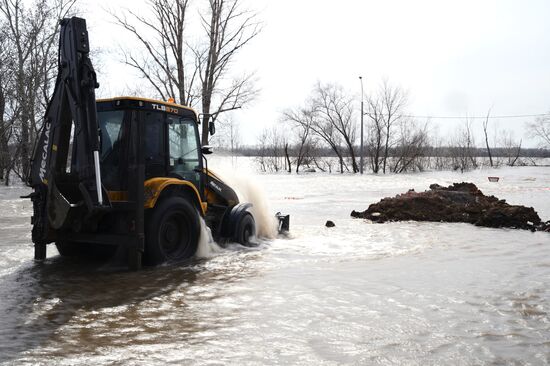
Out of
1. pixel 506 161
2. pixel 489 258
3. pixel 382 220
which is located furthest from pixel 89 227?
pixel 506 161

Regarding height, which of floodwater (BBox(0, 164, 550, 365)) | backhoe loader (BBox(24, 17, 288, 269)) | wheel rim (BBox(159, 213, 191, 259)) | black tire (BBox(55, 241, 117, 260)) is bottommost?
floodwater (BBox(0, 164, 550, 365))

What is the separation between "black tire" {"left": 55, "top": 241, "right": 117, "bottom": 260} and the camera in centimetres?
874

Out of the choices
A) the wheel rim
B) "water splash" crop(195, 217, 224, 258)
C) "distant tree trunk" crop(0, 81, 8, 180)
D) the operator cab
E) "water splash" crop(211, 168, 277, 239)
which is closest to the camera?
the operator cab

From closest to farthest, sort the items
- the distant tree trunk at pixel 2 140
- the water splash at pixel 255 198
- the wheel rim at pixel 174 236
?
the wheel rim at pixel 174 236 → the water splash at pixel 255 198 → the distant tree trunk at pixel 2 140

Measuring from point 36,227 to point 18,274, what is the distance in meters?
0.72

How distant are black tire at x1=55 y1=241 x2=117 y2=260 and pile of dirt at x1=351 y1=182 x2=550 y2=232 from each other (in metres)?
8.13

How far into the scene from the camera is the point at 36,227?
7680mm

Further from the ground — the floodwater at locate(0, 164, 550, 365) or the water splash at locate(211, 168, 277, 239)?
the water splash at locate(211, 168, 277, 239)

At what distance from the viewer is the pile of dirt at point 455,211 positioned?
42.9 ft

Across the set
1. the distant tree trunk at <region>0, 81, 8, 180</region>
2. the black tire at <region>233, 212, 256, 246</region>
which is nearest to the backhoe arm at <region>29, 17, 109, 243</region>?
the black tire at <region>233, 212, 256, 246</region>

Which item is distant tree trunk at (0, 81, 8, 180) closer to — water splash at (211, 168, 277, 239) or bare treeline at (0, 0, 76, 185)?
bare treeline at (0, 0, 76, 185)

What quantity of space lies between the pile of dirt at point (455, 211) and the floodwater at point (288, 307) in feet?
10.1

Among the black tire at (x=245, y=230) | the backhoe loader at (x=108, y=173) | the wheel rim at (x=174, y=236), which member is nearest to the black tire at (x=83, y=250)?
the backhoe loader at (x=108, y=173)

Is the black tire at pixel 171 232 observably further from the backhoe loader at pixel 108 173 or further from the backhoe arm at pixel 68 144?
the backhoe arm at pixel 68 144
